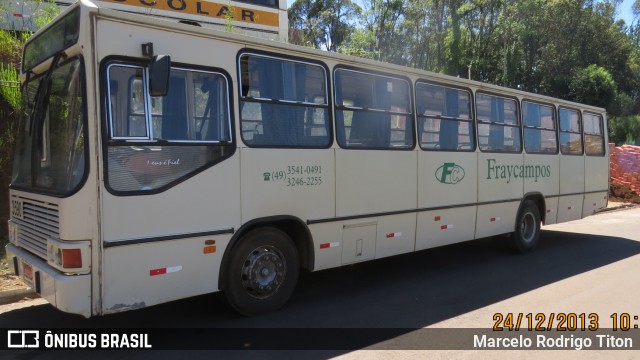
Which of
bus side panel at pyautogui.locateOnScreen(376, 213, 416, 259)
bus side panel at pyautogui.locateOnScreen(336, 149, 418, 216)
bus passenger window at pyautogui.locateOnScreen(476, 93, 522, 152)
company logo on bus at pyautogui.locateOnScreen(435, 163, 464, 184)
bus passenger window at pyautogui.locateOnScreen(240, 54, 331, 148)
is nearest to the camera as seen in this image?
bus passenger window at pyautogui.locateOnScreen(240, 54, 331, 148)

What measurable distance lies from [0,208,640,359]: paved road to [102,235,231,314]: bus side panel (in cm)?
51

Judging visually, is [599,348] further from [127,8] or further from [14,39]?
[127,8]

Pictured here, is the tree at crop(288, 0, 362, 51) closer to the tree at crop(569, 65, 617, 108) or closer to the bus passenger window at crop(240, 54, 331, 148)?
the tree at crop(569, 65, 617, 108)

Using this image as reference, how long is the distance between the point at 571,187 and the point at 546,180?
3.48ft

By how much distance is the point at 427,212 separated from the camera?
23.0 ft

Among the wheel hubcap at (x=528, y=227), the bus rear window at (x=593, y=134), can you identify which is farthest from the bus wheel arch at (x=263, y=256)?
the bus rear window at (x=593, y=134)

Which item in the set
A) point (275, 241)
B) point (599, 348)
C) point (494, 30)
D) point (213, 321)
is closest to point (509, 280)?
point (599, 348)

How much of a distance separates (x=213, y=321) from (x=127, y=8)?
28.3 ft

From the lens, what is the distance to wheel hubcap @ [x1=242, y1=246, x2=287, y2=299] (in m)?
5.18

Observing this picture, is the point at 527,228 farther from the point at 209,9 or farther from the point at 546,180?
the point at 209,9

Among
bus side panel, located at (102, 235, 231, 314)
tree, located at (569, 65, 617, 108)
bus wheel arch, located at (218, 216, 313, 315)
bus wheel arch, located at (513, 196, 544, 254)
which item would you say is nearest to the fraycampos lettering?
bus wheel arch, located at (513, 196, 544, 254)

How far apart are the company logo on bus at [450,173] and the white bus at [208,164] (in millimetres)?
29

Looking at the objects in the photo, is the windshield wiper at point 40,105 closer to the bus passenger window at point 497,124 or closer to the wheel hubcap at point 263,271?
the wheel hubcap at point 263,271

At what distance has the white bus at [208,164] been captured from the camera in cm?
420
